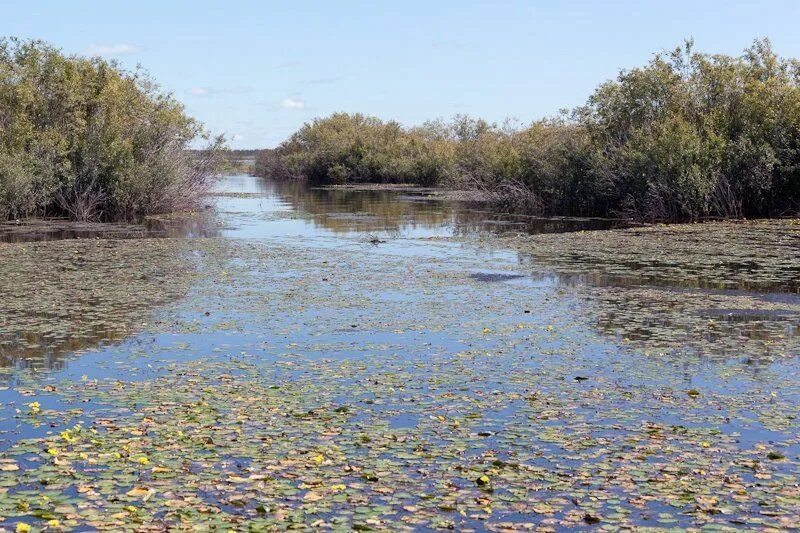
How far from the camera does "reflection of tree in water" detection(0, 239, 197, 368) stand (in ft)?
44.3

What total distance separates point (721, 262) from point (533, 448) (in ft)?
53.8

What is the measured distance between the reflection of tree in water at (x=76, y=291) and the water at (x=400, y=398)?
0.10 m

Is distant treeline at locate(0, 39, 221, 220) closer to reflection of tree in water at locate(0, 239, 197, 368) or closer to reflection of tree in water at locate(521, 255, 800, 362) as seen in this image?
reflection of tree in water at locate(0, 239, 197, 368)

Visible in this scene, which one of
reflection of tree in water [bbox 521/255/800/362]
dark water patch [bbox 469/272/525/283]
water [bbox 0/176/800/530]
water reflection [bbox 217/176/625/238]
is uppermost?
water reflection [bbox 217/176/625/238]

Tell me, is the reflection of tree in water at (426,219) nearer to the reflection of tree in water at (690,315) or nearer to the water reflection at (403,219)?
the water reflection at (403,219)

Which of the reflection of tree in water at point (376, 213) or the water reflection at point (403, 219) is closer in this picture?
the water reflection at point (403, 219)

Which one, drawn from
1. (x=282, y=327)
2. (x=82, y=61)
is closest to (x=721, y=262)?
(x=282, y=327)

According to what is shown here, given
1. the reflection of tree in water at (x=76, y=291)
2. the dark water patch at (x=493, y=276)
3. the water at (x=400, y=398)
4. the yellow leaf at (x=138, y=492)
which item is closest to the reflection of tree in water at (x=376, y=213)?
the reflection of tree in water at (x=76, y=291)

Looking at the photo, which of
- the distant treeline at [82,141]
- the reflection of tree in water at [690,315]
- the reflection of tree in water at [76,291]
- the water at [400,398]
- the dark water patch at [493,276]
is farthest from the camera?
the distant treeline at [82,141]

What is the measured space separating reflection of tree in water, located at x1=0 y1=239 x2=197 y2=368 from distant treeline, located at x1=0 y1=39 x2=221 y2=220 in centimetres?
848

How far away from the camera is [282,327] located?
48.4 ft

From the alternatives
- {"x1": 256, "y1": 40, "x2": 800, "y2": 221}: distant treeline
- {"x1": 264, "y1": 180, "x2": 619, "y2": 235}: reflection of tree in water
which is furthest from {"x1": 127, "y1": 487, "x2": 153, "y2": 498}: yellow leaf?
{"x1": 256, "y1": 40, "x2": 800, "y2": 221}: distant treeline

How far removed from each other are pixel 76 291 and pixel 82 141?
71.1 ft

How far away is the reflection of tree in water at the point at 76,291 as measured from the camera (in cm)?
1351
